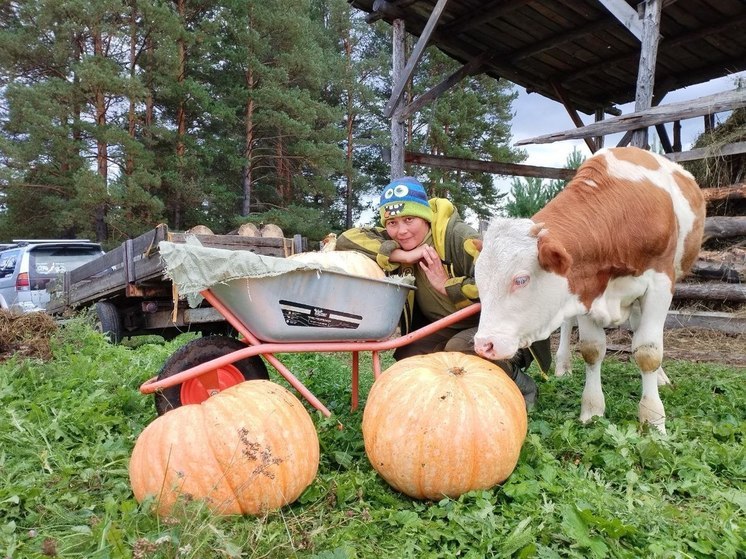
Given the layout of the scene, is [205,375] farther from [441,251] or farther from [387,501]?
[441,251]

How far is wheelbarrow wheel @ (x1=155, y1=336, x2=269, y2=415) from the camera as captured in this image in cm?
264

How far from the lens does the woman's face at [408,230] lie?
124 inches

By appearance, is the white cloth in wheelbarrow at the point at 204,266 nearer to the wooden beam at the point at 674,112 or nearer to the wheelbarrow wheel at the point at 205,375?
the wheelbarrow wheel at the point at 205,375

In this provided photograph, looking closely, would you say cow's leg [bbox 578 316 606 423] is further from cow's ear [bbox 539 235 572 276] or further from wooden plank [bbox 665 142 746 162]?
wooden plank [bbox 665 142 746 162]

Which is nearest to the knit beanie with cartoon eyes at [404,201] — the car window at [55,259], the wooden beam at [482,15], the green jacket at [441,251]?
the green jacket at [441,251]

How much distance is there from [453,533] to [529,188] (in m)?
11.0

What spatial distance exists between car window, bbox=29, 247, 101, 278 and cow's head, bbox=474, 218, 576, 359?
34.4 ft

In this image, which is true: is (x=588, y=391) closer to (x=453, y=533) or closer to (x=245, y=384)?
(x=453, y=533)

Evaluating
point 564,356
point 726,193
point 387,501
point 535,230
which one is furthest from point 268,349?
point 726,193

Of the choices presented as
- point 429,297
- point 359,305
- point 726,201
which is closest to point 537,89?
point 726,201

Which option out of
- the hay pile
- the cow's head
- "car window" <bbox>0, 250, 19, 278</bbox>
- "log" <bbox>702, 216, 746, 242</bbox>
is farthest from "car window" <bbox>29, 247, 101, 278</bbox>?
"log" <bbox>702, 216, 746, 242</bbox>

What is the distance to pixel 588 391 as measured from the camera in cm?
321

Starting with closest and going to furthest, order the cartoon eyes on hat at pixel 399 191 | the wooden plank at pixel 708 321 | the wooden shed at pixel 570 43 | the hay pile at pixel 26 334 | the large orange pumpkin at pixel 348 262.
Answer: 1. the large orange pumpkin at pixel 348 262
2. the cartoon eyes on hat at pixel 399 191
3. the hay pile at pixel 26 334
4. the wooden plank at pixel 708 321
5. the wooden shed at pixel 570 43

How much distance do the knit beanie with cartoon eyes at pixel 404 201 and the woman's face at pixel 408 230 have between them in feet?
0.14
